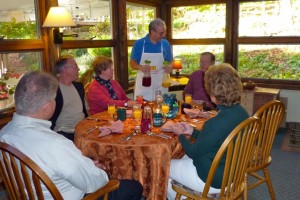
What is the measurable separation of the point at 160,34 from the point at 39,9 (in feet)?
4.20

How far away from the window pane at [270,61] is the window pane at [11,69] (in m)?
3.13

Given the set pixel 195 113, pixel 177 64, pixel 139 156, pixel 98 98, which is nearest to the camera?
pixel 139 156

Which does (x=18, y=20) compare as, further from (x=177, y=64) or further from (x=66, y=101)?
(x=177, y=64)

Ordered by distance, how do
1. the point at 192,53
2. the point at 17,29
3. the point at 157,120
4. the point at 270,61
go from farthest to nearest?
the point at 192,53
the point at 270,61
the point at 17,29
the point at 157,120

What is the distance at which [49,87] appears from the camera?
55.0 inches

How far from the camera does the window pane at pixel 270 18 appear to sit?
14.3 ft

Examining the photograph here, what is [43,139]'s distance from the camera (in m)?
1.30

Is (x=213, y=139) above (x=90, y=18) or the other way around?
the other way around

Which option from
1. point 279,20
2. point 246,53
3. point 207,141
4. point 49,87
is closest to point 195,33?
point 246,53

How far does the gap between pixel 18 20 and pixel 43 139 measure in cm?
206

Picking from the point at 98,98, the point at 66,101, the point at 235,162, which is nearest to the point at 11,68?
the point at 66,101

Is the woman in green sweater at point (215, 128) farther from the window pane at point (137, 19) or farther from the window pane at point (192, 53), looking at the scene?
the window pane at point (192, 53)

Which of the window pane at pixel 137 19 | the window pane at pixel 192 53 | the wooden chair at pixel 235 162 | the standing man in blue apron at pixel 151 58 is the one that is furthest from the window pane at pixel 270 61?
the wooden chair at pixel 235 162

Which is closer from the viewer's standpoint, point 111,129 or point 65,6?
point 111,129
